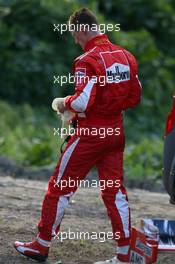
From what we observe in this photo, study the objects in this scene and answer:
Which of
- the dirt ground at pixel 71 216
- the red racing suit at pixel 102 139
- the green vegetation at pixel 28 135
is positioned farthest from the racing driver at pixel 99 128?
the green vegetation at pixel 28 135

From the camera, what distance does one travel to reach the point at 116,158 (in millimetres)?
6848

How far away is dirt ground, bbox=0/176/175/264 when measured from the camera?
7.25 metres

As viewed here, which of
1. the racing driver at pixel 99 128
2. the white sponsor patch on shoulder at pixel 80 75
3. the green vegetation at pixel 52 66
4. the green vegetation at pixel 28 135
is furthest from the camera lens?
the green vegetation at pixel 52 66

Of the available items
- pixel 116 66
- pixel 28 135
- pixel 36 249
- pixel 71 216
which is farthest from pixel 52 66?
pixel 116 66

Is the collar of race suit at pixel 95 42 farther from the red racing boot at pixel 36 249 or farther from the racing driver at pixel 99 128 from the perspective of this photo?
the red racing boot at pixel 36 249

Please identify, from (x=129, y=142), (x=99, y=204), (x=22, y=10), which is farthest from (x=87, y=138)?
(x=22, y=10)

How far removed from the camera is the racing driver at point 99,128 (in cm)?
666

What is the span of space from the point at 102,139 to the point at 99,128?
0.27 ft

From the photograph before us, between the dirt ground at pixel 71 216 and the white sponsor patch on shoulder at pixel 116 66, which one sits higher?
the white sponsor patch on shoulder at pixel 116 66

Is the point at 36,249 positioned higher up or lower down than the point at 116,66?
lower down

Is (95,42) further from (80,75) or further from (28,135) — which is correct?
(28,135)

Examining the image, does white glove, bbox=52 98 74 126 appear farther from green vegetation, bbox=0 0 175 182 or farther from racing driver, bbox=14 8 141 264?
green vegetation, bbox=0 0 175 182

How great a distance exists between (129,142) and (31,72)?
8.62 ft

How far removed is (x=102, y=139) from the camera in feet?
22.0
